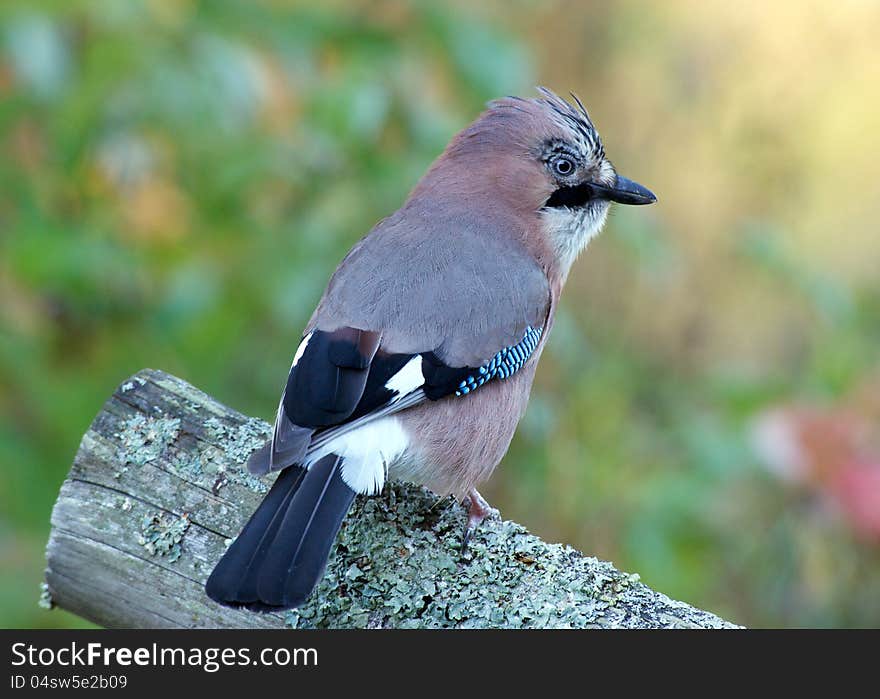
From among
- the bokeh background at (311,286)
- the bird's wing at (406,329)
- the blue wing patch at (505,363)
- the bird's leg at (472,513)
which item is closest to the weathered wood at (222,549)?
the bird's leg at (472,513)

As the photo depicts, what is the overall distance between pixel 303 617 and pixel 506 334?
110 centimetres

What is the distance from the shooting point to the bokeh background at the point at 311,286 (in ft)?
11.8

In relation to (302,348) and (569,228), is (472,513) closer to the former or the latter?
(302,348)

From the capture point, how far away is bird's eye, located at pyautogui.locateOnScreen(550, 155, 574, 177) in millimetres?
3725

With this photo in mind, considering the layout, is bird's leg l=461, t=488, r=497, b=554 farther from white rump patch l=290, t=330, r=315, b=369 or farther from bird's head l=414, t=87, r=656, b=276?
bird's head l=414, t=87, r=656, b=276

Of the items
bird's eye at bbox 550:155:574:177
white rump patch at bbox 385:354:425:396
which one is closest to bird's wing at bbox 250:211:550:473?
white rump patch at bbox 385:354:425:396

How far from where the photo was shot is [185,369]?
12.8 feet

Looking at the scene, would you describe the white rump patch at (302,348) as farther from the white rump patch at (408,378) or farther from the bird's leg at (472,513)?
the bird's leg at (472,513)

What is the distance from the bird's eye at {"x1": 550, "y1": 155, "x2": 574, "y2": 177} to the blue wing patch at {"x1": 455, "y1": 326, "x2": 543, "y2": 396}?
597mm

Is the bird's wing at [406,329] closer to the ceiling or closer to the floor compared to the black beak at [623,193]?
closer to the floor

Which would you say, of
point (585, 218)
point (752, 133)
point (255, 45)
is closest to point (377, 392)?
point (585, 218)

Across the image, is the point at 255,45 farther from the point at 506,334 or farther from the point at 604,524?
the point at 604,524

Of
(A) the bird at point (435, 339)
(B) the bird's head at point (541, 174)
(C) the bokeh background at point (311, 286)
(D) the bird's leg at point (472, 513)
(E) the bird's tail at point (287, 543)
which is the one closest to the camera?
(E) the bird's tail at point (287, 543)

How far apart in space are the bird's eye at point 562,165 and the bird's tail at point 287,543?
1.42m
